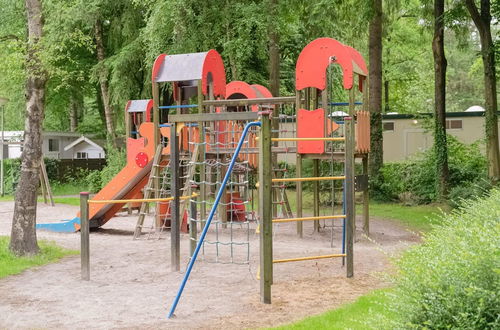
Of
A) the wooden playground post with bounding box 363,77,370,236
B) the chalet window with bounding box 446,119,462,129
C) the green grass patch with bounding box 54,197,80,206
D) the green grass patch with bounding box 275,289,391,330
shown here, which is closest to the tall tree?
the wooden playground post with bounding box 363,77,370,236

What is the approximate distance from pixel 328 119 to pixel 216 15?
8.16m

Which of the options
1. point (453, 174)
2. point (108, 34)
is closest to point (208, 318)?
point (453, 174)

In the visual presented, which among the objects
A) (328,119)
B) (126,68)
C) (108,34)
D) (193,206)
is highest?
(108,34)

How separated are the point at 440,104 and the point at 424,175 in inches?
90.2

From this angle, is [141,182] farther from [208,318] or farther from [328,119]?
[208,318]

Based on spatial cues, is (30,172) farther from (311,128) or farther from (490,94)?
(490,94)

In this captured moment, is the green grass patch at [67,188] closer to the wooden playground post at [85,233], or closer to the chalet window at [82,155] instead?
the chalet window at [82,155]

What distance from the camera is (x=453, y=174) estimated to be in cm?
2075

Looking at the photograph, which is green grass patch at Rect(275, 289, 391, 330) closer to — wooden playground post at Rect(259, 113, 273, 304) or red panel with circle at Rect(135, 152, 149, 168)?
wooden playground post at Rect(259, 113, 273, 304)

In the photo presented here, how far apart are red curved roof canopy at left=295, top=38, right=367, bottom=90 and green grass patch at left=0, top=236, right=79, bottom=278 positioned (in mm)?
5510

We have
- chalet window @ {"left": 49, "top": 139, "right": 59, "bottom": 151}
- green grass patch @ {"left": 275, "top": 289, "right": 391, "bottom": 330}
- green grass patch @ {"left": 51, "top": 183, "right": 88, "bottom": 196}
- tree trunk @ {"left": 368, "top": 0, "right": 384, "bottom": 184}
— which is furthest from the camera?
chalet window @ {"left": 49, "top": 139, "right": 59, "bottom": 151}

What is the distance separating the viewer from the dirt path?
6.91 meters

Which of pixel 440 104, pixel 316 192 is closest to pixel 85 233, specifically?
pixel 316 192

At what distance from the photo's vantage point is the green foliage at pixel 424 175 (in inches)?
808
